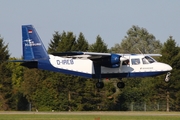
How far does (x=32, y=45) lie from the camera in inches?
2415

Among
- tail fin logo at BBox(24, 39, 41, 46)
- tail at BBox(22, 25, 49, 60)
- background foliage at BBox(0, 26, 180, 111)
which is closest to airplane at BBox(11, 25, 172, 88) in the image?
tail at BBox(22, 25, 49, 60)

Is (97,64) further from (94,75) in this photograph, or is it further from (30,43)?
(30,43)

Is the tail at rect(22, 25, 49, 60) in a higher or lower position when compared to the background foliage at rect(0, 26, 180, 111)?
higher

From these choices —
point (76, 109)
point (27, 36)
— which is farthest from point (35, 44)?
point (76, 109)

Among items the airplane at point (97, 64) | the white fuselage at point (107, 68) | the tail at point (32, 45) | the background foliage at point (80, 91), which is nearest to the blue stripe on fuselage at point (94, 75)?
the airplane at point (97, 64)

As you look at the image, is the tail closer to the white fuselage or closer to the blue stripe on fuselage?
the blue stripe on fuselage

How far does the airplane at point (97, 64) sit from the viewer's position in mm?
55188

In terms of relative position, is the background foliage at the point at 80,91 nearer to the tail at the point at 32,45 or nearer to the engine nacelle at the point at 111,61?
the tail at the point at 32,45

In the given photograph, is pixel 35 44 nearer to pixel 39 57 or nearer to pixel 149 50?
pixel 39 57

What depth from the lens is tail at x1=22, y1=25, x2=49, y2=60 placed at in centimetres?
6047

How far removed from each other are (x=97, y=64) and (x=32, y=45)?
8.04 meters

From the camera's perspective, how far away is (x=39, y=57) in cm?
6022

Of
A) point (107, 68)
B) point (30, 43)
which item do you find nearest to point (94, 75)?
point (107, 68)

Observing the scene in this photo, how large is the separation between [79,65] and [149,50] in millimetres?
70377
